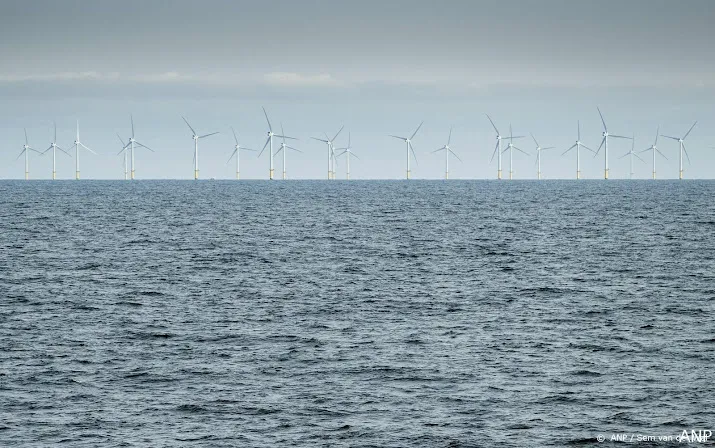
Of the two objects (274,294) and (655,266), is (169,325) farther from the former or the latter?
(655,266)

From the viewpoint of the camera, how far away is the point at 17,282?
6078 centimetres

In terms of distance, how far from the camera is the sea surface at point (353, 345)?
101 ft

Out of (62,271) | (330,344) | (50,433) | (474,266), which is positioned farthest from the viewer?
(474,266)

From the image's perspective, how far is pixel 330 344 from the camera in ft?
138

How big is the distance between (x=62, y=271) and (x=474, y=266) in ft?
93.2

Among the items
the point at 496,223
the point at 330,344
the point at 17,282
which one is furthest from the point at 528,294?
the point at 496,223

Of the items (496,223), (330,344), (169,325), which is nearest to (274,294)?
(169,325)

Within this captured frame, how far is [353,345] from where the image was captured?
137 feet

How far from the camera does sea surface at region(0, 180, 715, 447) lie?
30641 mm

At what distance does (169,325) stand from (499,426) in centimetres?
2054

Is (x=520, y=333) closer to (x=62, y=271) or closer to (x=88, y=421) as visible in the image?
(x=88, y=421)

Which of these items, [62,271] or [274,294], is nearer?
[274,294]

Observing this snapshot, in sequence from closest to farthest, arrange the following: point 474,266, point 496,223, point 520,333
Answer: point 520,333 < point 474,266 < point 496,223

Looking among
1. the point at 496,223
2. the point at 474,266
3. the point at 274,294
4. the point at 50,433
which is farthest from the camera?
the point at 496,223
